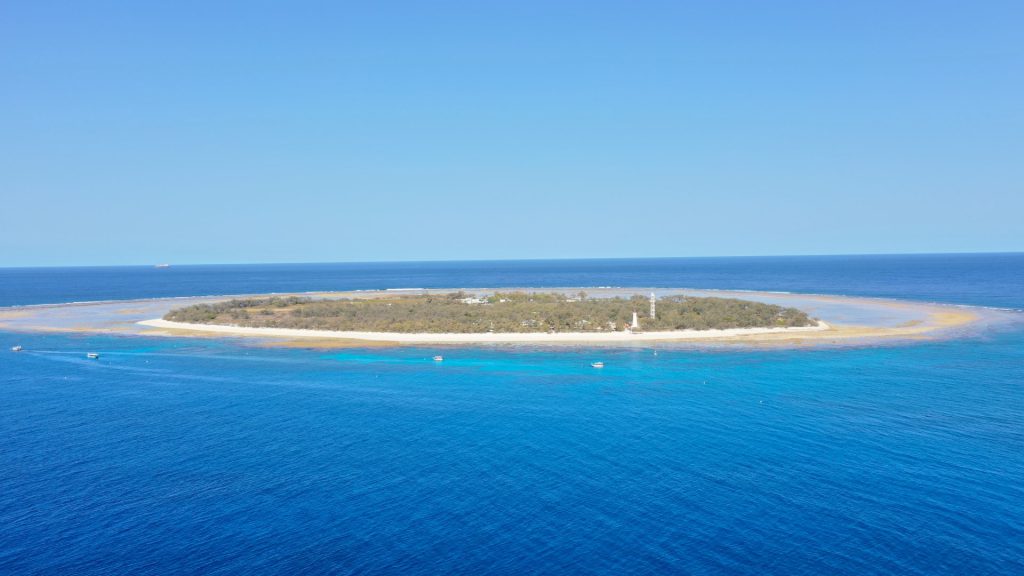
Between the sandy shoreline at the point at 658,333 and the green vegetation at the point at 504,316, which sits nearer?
the sandy shoreline at the point at 658,333

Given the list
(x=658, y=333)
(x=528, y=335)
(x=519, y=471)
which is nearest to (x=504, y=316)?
(x=528, y=335)

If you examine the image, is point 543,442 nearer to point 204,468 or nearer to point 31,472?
point 204,468

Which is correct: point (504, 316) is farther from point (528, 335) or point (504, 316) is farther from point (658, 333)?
point (658, 333)

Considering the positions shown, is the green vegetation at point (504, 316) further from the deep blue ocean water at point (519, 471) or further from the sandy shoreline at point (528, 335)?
the deep blue ocean water at point (519, 471)

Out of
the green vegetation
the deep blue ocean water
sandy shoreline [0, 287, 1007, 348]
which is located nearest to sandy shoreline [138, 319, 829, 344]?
sandy shoreline [0, 287, 1007, 348]

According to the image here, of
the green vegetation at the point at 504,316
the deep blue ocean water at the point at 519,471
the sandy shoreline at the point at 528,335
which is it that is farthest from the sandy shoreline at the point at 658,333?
the deep blue ocean water at the point at 519,471

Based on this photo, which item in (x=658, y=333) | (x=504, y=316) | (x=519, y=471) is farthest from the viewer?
(x=504, y=316)

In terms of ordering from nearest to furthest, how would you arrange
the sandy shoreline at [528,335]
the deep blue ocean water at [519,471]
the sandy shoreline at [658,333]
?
the deep blue ocean water at [519,471]
the sandy shoreline at [658,333]
the sandy shoreline at [528,335]

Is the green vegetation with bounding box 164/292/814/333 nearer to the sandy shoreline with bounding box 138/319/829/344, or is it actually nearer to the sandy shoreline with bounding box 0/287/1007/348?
the sandy shoreline with bounding box 138/319/829/344
